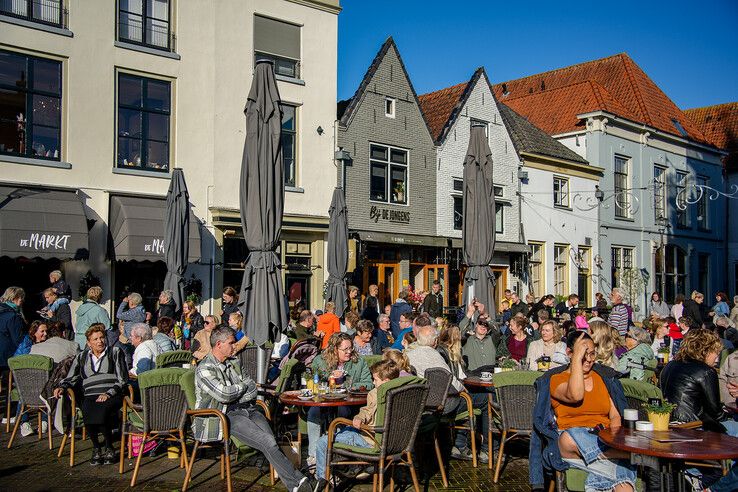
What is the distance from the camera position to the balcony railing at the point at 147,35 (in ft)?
56.3

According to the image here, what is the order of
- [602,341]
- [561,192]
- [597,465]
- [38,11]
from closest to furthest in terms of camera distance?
[597,465] < [602,341] < [38,11] < [561,192]

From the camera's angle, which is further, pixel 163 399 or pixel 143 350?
pixel 143 350

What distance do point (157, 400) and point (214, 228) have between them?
11153 mm

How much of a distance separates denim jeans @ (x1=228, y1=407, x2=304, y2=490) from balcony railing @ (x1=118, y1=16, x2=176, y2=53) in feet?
41.5

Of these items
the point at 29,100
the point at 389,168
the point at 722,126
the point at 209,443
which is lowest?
the point at 209,443

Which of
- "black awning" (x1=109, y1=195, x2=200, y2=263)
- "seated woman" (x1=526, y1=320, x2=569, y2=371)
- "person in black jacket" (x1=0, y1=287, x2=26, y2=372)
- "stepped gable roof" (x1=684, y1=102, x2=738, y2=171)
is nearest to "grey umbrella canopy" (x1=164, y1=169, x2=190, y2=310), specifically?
"black awning" (x1=109, y1=195, x2=200, y2=263)

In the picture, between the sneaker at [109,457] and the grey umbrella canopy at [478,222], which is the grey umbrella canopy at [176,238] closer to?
→ the grey umbrella canopy at [478,222]

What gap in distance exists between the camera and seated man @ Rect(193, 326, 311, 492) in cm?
689

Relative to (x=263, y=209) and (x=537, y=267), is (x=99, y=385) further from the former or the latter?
(x=537, y=267)

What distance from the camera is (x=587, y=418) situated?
583cm

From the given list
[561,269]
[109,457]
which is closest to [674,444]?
[109,457]

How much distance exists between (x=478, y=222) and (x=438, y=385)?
531 centimetres

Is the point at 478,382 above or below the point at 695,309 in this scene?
below

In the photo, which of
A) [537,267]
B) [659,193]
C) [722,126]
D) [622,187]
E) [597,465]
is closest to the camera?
[597,465]
